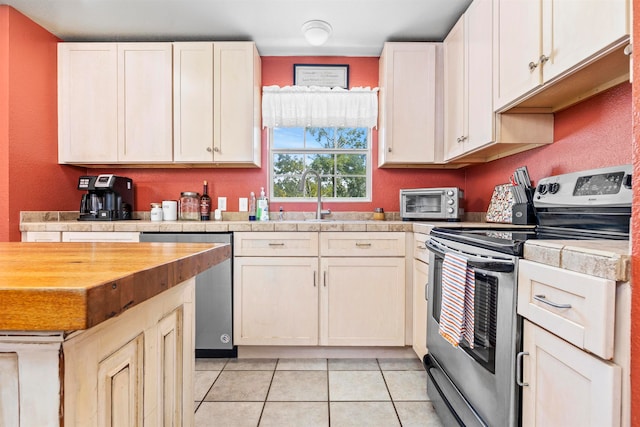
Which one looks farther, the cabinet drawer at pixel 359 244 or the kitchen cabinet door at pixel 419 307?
the cabinet drawer at pixel 359 244

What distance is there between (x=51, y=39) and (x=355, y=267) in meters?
2.96

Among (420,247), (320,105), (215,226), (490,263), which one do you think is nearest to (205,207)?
(215,226)

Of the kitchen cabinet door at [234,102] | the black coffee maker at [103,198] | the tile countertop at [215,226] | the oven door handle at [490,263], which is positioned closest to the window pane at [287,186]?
the kitchen cabinet door at [234,102]

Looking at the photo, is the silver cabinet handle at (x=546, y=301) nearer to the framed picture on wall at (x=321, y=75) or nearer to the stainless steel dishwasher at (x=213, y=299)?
the stainless steel dishwasher at (x=213, y=299)

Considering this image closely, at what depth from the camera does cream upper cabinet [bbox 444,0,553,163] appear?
181 cm

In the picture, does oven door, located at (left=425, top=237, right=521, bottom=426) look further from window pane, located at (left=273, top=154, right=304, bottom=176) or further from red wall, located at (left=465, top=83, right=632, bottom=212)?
window pane, located at (left=273, top=154, right=304, bottom=176)

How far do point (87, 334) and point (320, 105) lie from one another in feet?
8.32

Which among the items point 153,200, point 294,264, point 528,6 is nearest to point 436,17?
point 528,6

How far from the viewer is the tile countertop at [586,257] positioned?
2.27 ft

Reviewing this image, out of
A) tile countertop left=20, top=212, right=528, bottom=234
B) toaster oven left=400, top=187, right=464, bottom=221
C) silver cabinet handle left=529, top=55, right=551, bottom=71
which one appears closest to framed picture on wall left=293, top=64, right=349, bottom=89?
toaster oven left=400, top=187, right=464, bottom=221

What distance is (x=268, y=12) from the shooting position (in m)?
2.29

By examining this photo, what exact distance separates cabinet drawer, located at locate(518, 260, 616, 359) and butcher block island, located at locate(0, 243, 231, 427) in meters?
0.89

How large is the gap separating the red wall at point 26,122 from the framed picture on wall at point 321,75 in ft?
6.35

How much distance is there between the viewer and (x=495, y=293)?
43.1 inches
